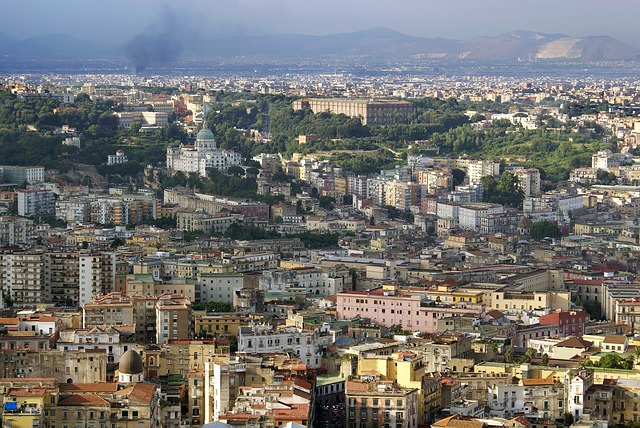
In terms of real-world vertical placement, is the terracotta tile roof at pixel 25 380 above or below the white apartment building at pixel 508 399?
above

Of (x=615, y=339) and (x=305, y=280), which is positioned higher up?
(x=615, y=339)

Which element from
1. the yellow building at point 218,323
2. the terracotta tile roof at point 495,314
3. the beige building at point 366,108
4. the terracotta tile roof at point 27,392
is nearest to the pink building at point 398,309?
the terracotta tile roof at point 495,314

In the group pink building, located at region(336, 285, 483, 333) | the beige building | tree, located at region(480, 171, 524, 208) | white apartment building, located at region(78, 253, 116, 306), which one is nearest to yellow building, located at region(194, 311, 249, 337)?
pink building, located at region(336, 285, 483, 333)

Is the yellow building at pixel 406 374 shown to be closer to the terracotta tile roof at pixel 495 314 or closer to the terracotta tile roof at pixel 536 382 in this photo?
the terracotta tile roof at pixel 536 382

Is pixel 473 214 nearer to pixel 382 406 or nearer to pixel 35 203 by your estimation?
pixel 35 203

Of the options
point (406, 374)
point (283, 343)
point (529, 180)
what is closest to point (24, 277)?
point (283, 343)

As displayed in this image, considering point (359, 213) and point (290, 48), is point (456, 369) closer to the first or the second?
point (359, 213)

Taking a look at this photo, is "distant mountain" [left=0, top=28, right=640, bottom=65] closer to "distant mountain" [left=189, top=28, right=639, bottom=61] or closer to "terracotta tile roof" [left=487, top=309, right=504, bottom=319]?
"distant mountain" [left=189, top=28, right=639, bottom=61]
